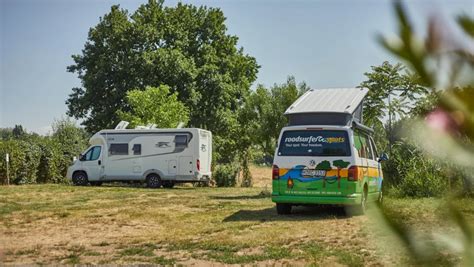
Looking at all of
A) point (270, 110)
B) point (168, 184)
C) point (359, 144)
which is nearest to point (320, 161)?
point (359, 144)

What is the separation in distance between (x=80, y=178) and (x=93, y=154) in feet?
3.97

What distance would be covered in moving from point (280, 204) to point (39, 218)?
4879 millimetres

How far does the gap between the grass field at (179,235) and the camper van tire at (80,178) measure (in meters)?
10.8

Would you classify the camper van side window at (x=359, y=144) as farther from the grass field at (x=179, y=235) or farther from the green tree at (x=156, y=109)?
the green tree at (x=156, y=109)

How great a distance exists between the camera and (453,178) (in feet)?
2.48

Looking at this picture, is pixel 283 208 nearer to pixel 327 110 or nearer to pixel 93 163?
pixel 327 110

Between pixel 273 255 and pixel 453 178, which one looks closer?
pixel 453 178

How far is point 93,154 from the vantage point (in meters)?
24.8

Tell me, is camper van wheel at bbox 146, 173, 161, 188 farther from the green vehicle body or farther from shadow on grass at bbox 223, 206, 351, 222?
the green vehicle body

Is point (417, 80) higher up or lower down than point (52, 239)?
higher up

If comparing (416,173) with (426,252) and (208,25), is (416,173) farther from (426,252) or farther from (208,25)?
(208,25)

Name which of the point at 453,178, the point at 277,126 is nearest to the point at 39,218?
the point at 453,178

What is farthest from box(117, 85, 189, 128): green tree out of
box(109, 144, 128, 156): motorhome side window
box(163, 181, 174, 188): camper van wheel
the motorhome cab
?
the motorhome cab

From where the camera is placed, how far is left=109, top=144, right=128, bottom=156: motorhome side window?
24516 millimetres
